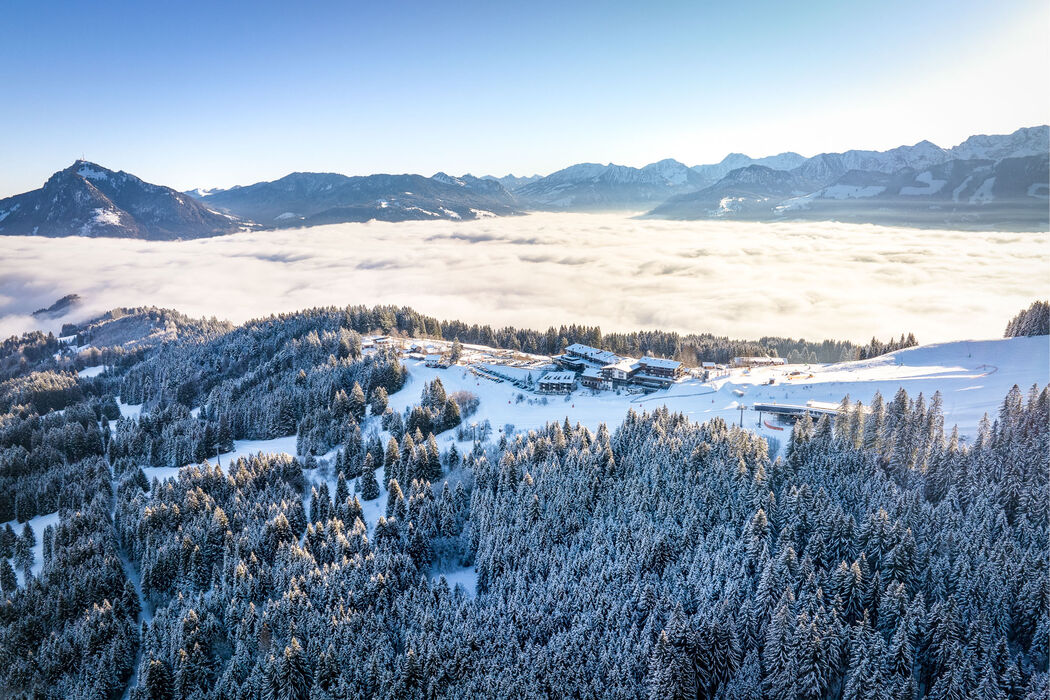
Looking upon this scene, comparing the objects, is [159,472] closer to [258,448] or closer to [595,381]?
[258,448]

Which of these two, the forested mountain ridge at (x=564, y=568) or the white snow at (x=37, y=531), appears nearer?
the forested mountain ridge at (x=564, y=568)

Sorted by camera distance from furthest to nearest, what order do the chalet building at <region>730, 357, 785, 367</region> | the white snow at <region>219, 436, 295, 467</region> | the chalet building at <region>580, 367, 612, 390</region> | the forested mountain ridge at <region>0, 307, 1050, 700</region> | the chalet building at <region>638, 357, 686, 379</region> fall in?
the chalet building at <region>730, 357, 785, 367</region>, the chalet building at <region>580, 367, 612, 390</region>, the chalet building at <region>638, 357, 686, 379</region>, the white snow at <region>219, 436, 295, 467</region>, the forested mountain ridge at <region>0, 307, 1050, 700</region>

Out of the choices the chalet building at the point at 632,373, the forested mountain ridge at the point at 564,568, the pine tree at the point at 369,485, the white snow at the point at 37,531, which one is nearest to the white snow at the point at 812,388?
the chalet building at the point at 632,373

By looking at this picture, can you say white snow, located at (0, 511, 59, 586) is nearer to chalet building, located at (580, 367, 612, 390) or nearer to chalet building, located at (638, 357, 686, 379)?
chalet building, located at (580, 367, 612, 390)

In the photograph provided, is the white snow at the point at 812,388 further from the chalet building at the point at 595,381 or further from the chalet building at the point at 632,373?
the chalet building at the point at 632,373

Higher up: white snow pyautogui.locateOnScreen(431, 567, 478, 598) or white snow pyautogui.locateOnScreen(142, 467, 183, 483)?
white snow pyautogui.locateOnScreen(142, 467, 183, 483)

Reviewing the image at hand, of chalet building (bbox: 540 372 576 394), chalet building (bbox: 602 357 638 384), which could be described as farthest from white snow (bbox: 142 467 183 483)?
chalet building (bbox: 602 357 638 384)

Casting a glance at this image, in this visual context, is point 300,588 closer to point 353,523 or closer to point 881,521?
point 353,523
